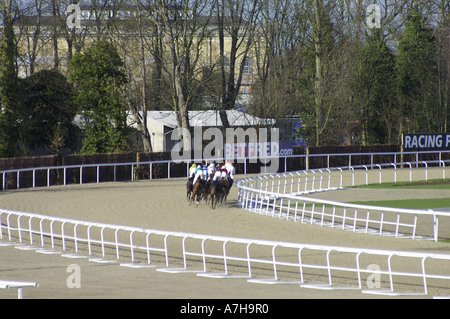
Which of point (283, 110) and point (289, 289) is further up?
point (283, 110)

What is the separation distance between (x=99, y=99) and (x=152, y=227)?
17458 millimetres

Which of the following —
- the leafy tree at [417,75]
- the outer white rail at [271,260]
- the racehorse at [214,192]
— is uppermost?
the leafy tree at [417,75]

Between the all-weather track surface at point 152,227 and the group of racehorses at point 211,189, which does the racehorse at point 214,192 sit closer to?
the group of racehorses at point 211,189

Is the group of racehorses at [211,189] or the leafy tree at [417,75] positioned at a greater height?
the leafy tree at [417,75]

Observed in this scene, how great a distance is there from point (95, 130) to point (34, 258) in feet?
68.7

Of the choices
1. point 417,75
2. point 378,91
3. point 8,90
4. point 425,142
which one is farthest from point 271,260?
point 417,75

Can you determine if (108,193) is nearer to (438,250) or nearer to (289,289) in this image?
(438,250)

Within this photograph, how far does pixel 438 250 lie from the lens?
13062 mm

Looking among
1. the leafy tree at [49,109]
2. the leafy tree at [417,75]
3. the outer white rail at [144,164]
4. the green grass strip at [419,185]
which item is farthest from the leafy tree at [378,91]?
the leafy tree at [49,109]

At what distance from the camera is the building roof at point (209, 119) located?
39500 mm

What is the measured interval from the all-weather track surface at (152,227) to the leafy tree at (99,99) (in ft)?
13.7

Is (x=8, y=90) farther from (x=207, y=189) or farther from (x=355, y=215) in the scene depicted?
(x=355, y=215)

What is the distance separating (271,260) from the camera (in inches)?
471
